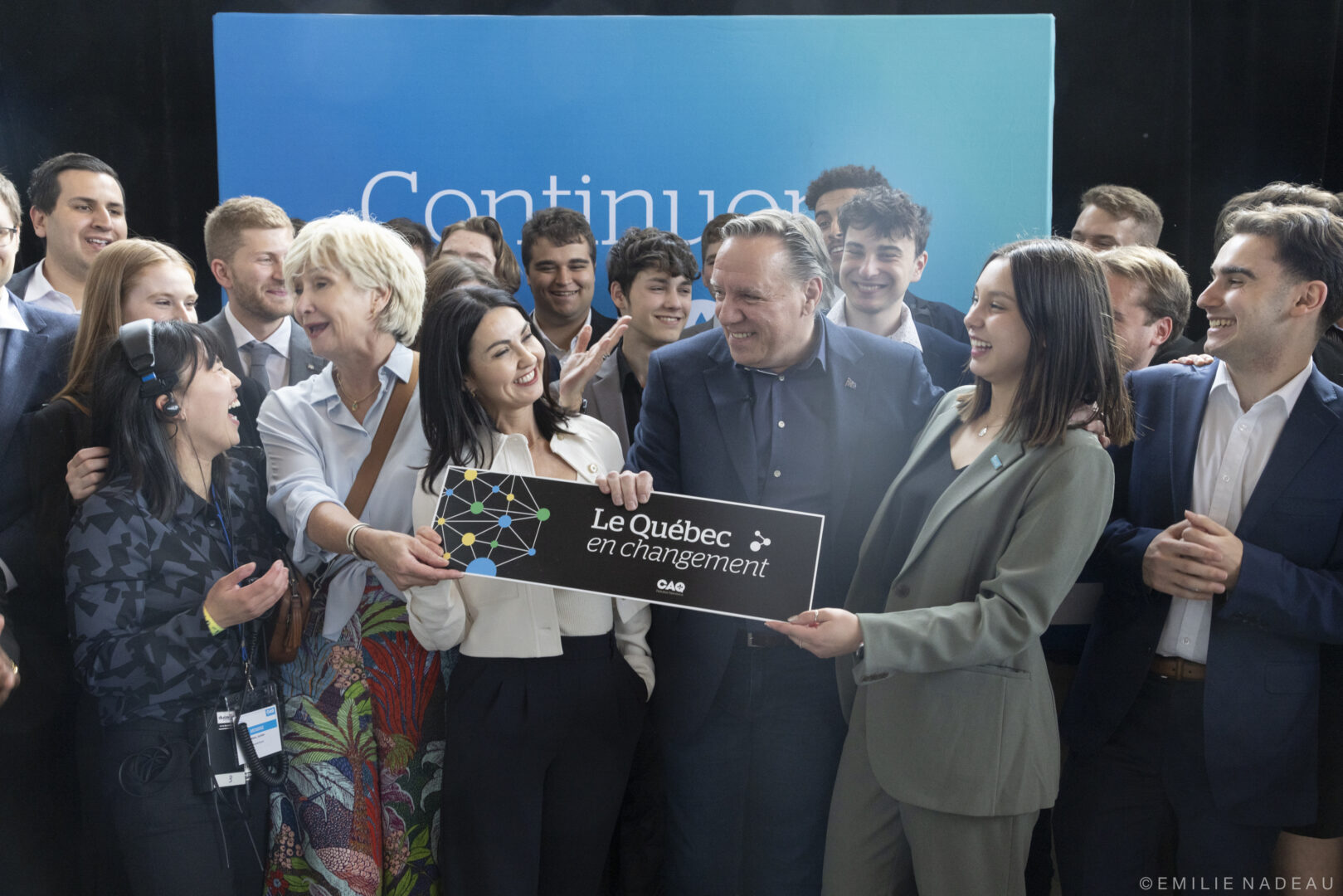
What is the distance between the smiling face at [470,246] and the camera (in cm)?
391

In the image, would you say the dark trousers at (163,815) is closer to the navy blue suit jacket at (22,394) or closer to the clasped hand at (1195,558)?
the navy blue suit jacket at (22,394)

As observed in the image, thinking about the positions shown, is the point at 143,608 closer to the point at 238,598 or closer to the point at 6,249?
the point at 238,598

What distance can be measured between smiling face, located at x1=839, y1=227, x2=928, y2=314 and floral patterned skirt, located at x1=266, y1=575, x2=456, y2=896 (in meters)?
1.90

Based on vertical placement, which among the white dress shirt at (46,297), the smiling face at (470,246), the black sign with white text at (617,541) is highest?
the smiling face at (470,246)

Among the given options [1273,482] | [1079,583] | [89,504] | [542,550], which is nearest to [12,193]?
[89,504]

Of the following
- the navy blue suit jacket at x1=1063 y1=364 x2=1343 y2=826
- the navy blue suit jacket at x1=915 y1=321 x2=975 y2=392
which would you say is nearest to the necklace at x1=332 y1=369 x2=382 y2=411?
the navy blue suit jacket at x1=915 y1=321 x2=975 y2=392

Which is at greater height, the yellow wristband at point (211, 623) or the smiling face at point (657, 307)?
the smiling face at point (657, 307)

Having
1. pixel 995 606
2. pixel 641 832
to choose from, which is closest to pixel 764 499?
pixel 995 606

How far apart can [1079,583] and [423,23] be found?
3.50 metres

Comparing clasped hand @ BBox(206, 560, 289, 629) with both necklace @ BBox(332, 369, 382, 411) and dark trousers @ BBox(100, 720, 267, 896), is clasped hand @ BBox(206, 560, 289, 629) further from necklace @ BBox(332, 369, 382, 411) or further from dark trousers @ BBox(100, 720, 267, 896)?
necklace @ BBox(332, 369, 382, 411)

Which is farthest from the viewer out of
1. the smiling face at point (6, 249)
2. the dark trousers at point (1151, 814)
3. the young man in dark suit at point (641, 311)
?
the young man in dark suit at point (641, 311)

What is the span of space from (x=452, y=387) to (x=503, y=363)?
13cm

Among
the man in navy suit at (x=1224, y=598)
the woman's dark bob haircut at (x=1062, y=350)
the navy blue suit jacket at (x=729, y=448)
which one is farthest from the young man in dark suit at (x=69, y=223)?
the man in navy suit at (x=1224, y=598)

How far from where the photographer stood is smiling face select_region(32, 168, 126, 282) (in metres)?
3.79
